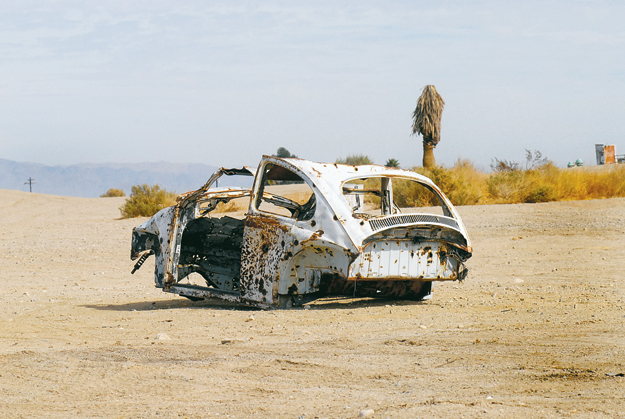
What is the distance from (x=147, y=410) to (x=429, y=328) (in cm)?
344

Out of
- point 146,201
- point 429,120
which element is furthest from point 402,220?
point 429,120

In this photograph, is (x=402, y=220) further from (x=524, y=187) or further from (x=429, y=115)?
(x=429, y=115)

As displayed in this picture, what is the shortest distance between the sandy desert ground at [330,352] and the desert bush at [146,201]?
13.3 meters

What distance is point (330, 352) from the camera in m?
6.14

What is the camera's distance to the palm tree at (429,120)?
31.2 metres

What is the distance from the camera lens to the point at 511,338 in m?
6.49

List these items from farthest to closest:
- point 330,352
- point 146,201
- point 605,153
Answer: point 605,153 → point 146,201 → point 330,352

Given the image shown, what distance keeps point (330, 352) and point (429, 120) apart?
85.7 ft

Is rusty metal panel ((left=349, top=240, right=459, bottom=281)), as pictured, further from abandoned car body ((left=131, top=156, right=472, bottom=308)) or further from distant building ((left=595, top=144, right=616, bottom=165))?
distant building ((left=595, top=144, right=616, bottom=165))

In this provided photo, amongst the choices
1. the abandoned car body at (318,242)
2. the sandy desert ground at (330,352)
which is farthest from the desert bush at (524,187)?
the abandoned car body at (318,242)

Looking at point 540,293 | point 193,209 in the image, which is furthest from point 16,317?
point 540,293

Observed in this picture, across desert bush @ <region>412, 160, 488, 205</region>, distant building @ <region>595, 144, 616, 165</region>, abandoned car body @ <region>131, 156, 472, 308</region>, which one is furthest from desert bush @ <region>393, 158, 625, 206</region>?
distant building @ <region>595, 144, 616, 165</region>

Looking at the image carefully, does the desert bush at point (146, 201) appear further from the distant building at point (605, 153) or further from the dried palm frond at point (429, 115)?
the distant building at point (605, 153)

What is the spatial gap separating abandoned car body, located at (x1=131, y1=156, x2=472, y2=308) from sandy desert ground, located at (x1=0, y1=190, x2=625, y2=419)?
0.28 meters
